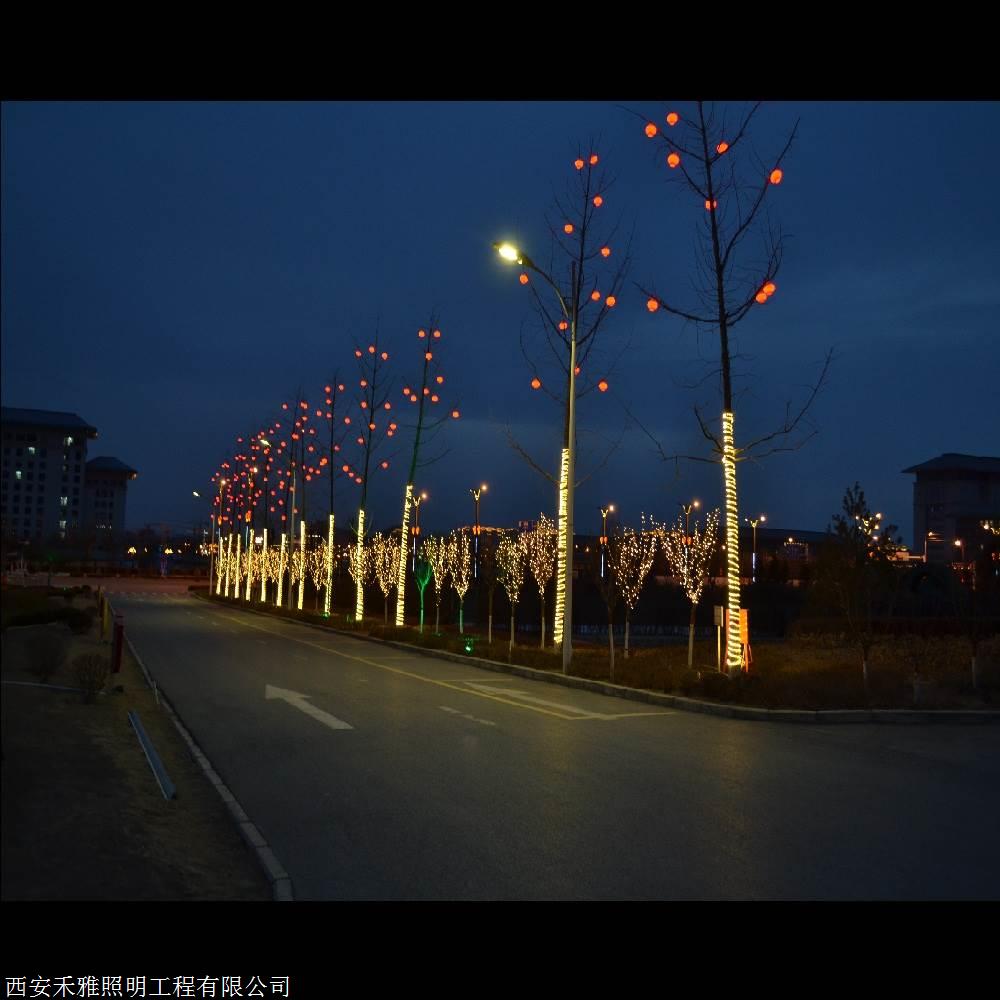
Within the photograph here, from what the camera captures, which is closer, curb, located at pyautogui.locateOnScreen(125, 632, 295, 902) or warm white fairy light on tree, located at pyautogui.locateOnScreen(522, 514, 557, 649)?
curb, located at pyautogui.locateOnScreen(125, 632, 295, 902)

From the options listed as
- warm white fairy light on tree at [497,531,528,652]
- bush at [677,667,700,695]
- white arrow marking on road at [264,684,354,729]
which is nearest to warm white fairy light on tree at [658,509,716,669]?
bush at [677,667,700,695]

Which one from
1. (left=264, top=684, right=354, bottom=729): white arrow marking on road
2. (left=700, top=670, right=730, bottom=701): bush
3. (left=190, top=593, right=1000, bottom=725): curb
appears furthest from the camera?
(left=700, top=670, right=730, bottom=701): bush

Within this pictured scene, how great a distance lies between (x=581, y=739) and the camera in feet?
42.2

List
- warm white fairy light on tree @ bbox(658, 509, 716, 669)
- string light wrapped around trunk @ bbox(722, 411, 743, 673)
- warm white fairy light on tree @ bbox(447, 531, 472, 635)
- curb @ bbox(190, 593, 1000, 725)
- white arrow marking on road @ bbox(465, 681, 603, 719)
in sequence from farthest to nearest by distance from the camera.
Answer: warm white fairy light on tree @ bbox(447, 531, 472, 635) < warm white fairy light on tree @ bbox(658, 509, 716, 669) < string light wrapped around trunk @ bbox(722, 411, 743, 673) < white arrow marking on road @ bbox(465, 681, 603, 719) < curb @ bbox(190, 593, 1000, 725)

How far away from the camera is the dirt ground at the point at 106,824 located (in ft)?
19.6

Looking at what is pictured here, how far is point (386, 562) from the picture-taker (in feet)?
139

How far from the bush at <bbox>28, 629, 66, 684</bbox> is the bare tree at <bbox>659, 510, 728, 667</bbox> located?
14.0 m

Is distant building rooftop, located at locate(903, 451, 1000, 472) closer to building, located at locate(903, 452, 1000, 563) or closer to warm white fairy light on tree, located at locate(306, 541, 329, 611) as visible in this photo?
building, located at locate(903, 452, 1000, 563)

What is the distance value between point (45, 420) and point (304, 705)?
685 centimetres

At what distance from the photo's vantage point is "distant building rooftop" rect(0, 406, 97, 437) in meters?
13.1

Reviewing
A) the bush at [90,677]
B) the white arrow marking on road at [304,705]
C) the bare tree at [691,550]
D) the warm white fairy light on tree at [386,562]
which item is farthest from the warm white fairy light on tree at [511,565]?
the bush at [90,677]

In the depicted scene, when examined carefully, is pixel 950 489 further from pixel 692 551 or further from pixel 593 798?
pixel 593 798

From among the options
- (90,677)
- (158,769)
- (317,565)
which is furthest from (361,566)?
(158,769)
